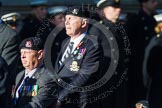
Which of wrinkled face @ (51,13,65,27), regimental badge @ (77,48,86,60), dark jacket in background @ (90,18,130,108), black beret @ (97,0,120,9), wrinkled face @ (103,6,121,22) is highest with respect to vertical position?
black beret @ (97,0,120,9)

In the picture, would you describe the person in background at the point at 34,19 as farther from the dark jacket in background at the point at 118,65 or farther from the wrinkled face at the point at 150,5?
the wrinkled face at the point at 150,5

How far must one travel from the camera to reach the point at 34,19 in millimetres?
7875

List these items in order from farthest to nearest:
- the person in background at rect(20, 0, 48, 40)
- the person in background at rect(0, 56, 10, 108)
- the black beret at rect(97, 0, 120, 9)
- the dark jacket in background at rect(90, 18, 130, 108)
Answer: the person in background at rect(20, 0, 48, 40), the black beret at rect(97, 0, 120, 9), the dark jacket in background at rect(90, 18, 130, 108), the person in background at rect(0, 56, 10, 108)

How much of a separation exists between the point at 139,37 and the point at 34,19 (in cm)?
128

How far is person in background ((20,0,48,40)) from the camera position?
7.73 meters

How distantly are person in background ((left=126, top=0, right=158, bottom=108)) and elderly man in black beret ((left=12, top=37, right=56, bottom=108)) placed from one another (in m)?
1.75

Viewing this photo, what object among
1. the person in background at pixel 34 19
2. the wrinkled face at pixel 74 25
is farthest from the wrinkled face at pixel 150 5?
the wrinkled face at pixel 74 25

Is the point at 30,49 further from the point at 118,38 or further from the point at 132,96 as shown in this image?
the point at 132,96

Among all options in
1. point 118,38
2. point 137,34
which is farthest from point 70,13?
point 137,34

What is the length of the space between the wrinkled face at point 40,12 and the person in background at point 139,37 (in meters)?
1.01

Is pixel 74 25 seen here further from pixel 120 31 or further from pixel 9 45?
pixel 120 31

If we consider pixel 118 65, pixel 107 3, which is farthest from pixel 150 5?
pixel 118 65

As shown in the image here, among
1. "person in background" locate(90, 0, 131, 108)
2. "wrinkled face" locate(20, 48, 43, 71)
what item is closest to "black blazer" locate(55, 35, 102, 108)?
"wrinkled face" locate(20, 48, 43, 71)

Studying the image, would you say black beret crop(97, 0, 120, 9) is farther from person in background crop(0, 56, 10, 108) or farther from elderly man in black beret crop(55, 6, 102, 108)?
person in background crop(0, 56, 10, 108)
